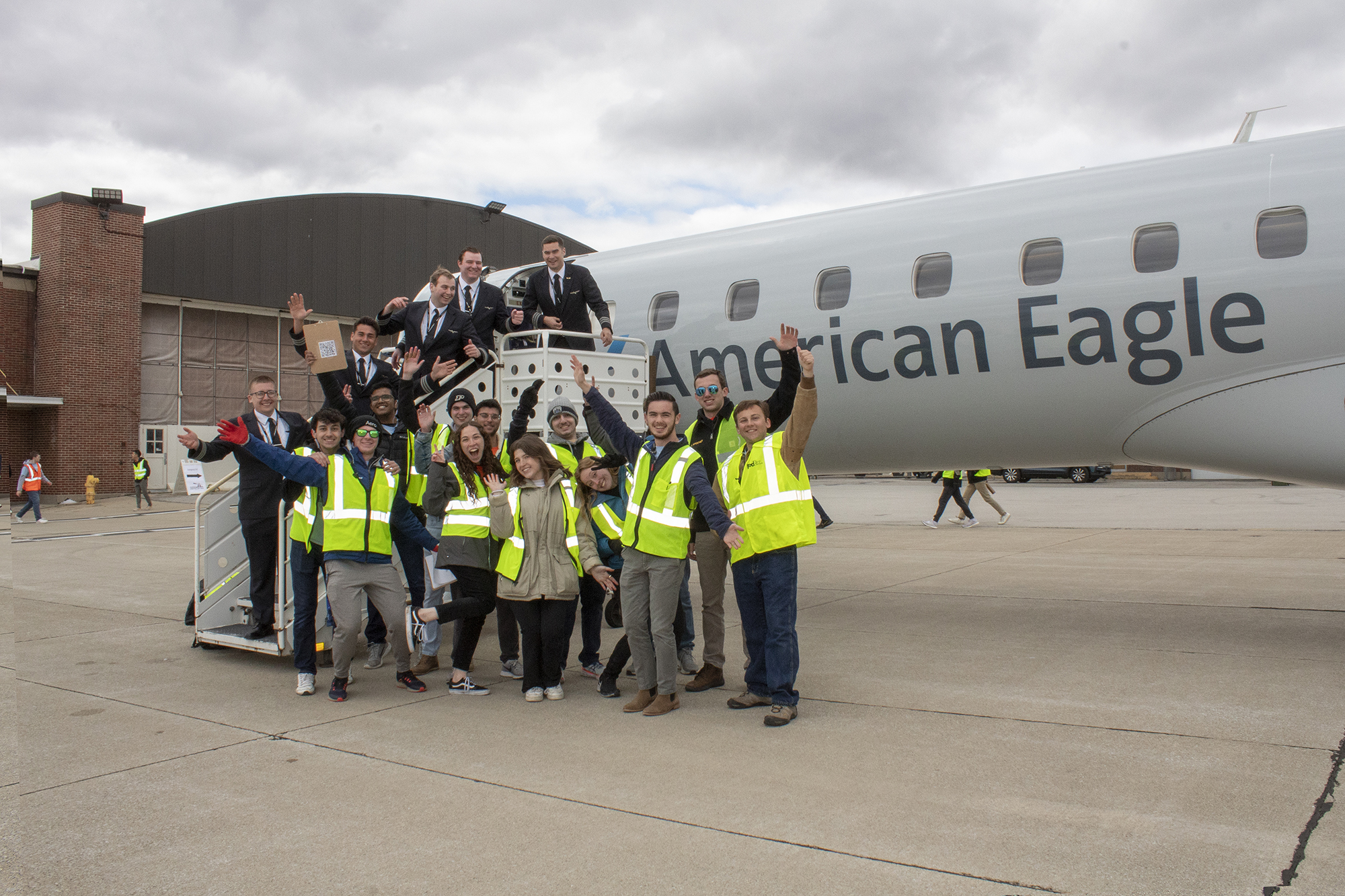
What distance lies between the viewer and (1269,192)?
7.15 meters

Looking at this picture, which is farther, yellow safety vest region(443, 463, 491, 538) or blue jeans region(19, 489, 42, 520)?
blue jeans region(19, 489, 42, 520)

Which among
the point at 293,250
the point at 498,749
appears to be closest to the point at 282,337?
the point at 293,250

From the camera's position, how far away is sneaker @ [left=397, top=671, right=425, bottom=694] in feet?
22.3

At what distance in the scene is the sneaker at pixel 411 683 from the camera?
679 cm

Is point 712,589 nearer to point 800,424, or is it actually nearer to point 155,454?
point 800,424

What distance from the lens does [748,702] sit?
6.13 m

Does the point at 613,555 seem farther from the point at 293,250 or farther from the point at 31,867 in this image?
the point at 293,250

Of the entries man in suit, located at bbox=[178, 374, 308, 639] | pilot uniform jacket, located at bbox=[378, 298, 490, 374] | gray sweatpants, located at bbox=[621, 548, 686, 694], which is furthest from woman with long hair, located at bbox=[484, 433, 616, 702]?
pilot uniform jacket, located at bbox=[378, 298, 490, 374]

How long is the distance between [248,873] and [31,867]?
94 cm

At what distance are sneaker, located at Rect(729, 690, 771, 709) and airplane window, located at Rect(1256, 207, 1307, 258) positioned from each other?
4.93m

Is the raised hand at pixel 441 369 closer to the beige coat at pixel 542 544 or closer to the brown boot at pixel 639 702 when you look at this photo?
the beige coat at pixel 542 544

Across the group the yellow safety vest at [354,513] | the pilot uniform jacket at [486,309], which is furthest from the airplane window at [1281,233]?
the yellow safety vest at [354,513]

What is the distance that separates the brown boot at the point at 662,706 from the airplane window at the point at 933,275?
14.0 feet

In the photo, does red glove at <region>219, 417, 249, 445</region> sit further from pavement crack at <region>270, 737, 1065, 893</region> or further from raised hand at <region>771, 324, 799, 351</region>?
raised hand at <region>771, 324, 799, 351</region>
